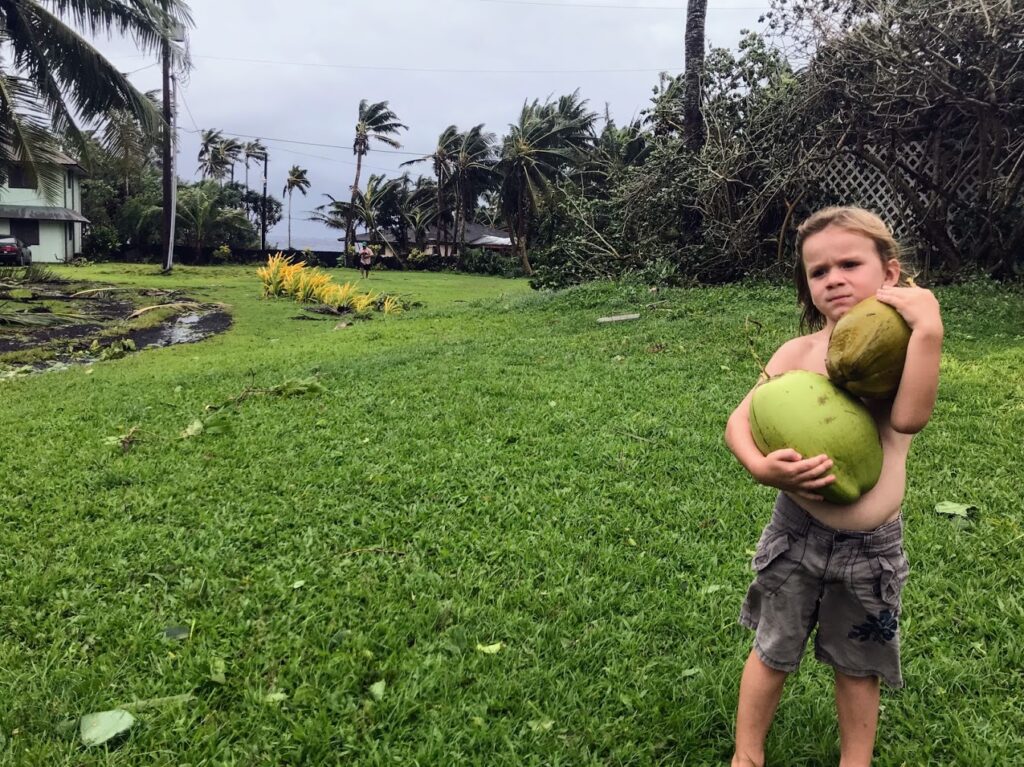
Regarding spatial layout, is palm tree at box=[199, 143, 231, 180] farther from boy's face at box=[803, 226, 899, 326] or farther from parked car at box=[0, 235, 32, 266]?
boy's face at box=[803, 226, 899, 326]

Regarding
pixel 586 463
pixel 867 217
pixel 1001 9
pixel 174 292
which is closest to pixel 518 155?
pixel 174 292

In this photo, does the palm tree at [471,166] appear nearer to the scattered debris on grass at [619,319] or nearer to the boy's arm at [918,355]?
the scattered debris on grass at [619,319]

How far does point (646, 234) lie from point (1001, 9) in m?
5.43

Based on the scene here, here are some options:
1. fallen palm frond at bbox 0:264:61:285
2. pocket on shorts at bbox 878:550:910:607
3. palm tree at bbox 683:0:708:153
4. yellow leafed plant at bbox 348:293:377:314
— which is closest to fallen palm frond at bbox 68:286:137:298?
fallen palm frond at bbox 0:264:61:285

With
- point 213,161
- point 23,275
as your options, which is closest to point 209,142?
point 213,161

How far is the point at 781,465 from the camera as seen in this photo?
1425mm

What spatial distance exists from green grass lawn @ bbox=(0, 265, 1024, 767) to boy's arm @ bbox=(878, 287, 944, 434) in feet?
3.29

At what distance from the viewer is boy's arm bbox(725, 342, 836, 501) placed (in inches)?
54.8

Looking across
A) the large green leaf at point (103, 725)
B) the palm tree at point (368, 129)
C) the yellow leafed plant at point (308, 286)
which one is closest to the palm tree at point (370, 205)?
the palm tree at point (368, 129)

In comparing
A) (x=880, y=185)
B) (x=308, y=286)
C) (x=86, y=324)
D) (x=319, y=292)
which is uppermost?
(x=880, y=185)

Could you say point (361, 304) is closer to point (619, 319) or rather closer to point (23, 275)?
point (619, 319)

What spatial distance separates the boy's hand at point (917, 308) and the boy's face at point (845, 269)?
132 millimetres

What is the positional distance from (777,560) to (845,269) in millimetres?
663

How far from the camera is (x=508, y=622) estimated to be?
2.43 metres
